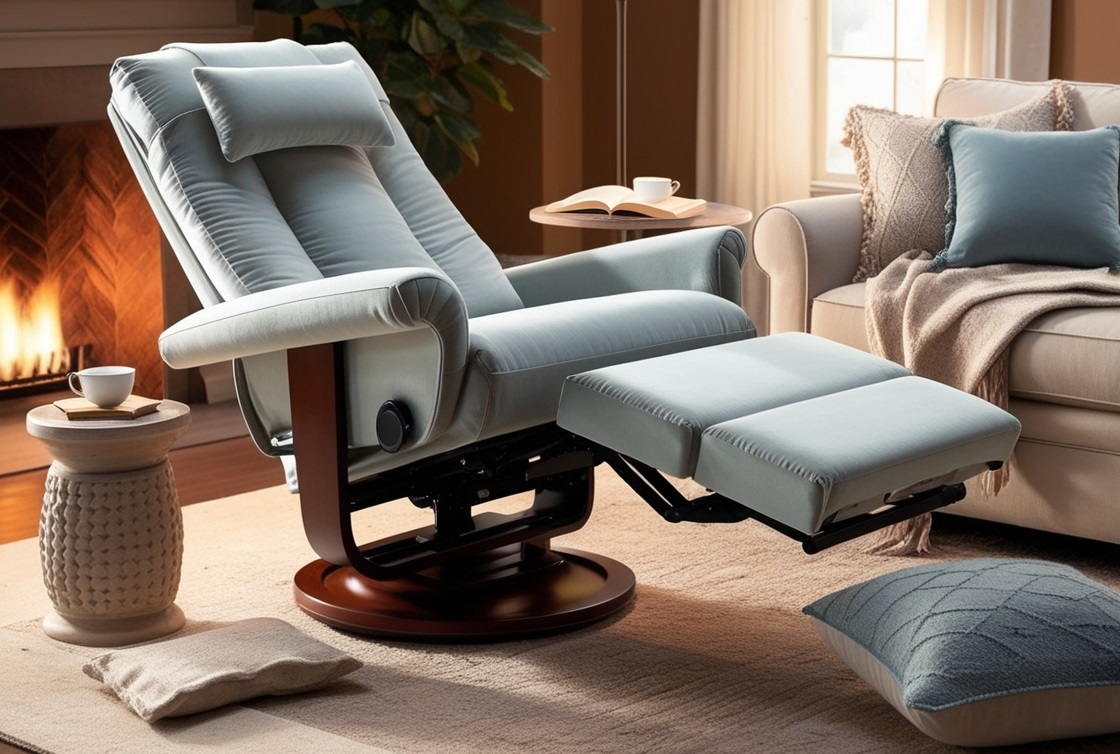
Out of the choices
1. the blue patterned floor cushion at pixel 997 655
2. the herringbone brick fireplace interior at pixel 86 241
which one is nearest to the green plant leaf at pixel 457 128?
the herringbone brick fireplace interior at pixel 86 241

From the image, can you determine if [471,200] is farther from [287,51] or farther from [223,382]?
[287,51]

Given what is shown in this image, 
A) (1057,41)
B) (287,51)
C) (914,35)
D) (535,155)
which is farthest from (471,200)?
(287,51)

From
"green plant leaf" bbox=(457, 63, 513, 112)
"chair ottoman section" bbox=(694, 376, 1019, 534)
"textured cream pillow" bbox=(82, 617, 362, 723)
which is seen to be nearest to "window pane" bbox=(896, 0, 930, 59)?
"green plant leaf" bbox=(457, 63, 513, 112)

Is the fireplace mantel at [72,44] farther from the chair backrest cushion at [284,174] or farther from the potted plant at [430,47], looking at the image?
the chair backrest cushion at [284,174]

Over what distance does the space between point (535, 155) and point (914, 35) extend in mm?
1248

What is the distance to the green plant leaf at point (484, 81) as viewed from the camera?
4.49 m

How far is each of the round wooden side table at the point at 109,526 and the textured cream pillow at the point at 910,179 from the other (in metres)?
1.57

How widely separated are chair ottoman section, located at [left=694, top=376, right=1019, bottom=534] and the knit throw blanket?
1.94 feet

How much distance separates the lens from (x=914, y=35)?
14.6 feet

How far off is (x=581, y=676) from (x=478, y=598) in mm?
309

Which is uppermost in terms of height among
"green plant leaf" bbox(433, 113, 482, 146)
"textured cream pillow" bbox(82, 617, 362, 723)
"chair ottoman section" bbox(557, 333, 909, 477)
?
"green plant leaf" bbox(433, 113, 482, 146)

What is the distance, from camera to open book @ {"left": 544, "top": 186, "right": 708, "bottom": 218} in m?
3.38

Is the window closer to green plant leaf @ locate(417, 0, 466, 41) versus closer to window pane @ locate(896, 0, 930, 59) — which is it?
window pane @ locate(896, 0, 930, 59)

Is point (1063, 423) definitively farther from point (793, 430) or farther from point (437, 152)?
point (437, 152)
